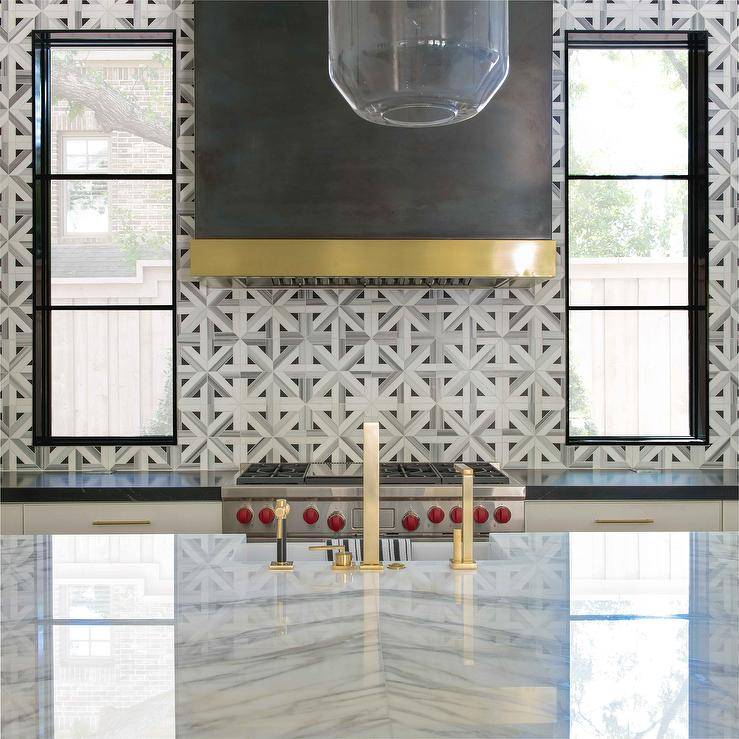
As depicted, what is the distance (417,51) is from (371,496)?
793mm

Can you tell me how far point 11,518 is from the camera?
294 cm

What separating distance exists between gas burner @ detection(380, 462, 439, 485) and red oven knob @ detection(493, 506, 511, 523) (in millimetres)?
235

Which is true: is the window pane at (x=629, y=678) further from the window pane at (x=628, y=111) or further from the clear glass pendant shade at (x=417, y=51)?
the window pane at (x=628, y=111)

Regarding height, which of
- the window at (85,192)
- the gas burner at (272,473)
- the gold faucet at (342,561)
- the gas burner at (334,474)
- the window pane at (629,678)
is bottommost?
the gas burner at (334,474)

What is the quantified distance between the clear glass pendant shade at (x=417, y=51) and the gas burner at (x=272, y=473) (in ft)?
6.63

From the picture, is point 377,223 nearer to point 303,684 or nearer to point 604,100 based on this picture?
point 604,100

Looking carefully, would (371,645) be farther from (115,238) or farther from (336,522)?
(115,238)

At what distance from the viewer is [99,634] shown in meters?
1.17

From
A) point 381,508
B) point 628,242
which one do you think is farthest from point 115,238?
point 628,242

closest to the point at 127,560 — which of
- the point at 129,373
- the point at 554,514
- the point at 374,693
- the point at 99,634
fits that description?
the point at 99,634

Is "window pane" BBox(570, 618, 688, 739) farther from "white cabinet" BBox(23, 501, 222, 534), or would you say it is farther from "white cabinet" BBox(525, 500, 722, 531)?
"white cabinet" BBox(23, 501, 222, 534)

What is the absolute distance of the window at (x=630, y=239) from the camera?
367 cm

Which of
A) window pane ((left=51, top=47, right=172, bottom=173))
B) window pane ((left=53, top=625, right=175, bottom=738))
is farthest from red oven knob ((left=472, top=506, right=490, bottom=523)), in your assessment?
window pane ((left=51, top=47, right=172, bottom=173))

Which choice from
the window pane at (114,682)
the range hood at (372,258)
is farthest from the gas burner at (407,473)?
the window pane at (114,682)
